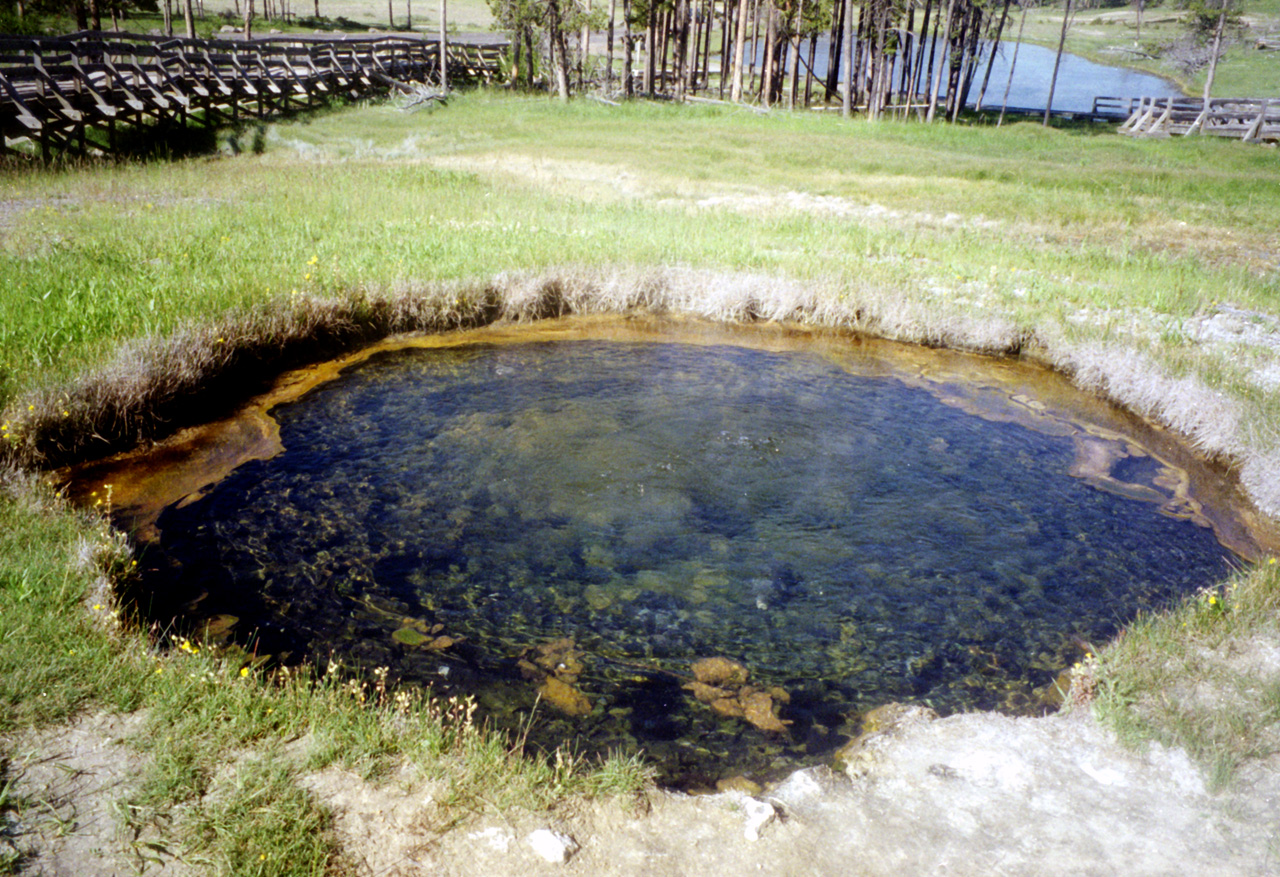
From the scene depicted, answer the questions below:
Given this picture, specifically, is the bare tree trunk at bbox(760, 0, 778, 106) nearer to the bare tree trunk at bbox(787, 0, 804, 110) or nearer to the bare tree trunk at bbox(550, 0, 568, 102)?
the bare tree trunk at bbox(787, 0, 804, 110)

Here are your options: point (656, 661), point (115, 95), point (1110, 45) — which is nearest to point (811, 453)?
point (656, 661)

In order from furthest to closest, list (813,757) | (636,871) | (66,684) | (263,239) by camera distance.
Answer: (263,239) < (813,757) < (66,684) < (636,871)

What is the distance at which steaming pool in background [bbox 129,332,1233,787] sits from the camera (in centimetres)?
453

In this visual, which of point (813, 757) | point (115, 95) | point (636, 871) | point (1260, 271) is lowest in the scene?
point (813, 757)

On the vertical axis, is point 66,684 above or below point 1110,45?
below

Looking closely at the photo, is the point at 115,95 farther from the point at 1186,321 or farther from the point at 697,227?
the point at 1186,321


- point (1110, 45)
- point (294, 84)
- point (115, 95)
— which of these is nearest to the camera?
point (115, 95)

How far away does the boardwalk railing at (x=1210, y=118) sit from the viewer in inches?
1292

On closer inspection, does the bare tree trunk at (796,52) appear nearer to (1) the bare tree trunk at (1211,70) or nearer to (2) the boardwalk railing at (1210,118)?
(2) the boardwalk railing at (1210,118)

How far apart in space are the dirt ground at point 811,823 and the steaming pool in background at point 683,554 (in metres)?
0.54

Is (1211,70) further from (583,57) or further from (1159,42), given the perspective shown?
(1159,42)

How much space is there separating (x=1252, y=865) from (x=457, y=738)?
324 cm

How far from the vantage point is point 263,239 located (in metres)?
11.1

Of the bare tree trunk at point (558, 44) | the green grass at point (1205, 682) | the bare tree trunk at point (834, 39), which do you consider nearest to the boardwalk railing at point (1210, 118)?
the bare tree trunk at point (834, 39)
